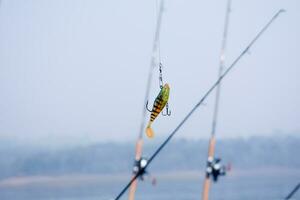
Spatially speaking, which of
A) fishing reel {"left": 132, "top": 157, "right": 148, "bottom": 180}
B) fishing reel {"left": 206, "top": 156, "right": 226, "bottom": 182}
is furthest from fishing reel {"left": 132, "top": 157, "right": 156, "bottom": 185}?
fishing reel {"left": 206, "top": 156, "right": 226, "bottom": 182}

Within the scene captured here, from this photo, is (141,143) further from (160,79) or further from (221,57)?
(221,57)

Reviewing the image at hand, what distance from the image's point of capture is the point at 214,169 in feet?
43.6

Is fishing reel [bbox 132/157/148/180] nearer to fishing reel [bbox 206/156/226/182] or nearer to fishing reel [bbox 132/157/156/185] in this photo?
fishing reel [bbox 132/157/156/185]

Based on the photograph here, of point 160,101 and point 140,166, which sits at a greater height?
point 160,101

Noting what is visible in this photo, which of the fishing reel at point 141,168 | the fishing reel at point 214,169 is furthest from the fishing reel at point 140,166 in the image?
the fishing reel at point 214,169

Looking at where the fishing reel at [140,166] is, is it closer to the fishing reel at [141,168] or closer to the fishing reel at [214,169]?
the fishing reel at [141,168]

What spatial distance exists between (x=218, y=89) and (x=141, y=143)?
3.61 m

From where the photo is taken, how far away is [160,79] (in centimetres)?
1277

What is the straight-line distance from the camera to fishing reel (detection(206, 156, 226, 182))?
13125mm

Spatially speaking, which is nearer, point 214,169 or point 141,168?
point 141,168

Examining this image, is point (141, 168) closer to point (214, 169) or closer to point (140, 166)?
point (140, 166)

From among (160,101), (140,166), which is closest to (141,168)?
(140,166)

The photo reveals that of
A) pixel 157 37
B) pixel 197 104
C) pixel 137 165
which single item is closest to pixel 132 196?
pixel 137 165

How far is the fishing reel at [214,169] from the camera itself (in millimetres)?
13125
